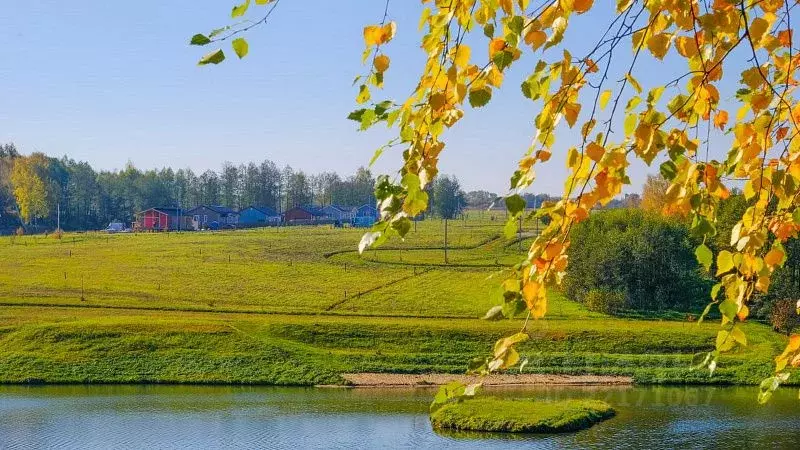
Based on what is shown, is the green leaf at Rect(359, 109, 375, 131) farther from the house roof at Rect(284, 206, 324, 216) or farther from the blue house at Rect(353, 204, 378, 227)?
the house roof at Rect(284, 206, 324, 216)

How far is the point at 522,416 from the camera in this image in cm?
3625

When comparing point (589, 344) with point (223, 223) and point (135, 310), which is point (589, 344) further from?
point (223, 223)

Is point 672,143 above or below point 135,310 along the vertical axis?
above

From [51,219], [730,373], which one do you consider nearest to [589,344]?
[730,373]

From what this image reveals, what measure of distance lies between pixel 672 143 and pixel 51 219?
15697 cm

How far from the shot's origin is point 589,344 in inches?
2243

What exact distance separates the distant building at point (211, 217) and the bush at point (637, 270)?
82.3 m

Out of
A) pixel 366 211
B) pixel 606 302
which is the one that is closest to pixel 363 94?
pixel 606 302

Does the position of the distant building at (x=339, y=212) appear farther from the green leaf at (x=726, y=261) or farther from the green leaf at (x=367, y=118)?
the green leaf at (x=367, y=118)

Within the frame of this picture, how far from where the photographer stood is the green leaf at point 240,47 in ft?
10.1

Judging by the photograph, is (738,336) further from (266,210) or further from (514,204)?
(266,210)

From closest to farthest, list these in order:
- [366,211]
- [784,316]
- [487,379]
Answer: [487,379], [784,316], [366,211]

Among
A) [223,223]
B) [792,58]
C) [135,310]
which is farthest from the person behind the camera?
[223,223]

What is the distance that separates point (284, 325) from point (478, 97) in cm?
5688
